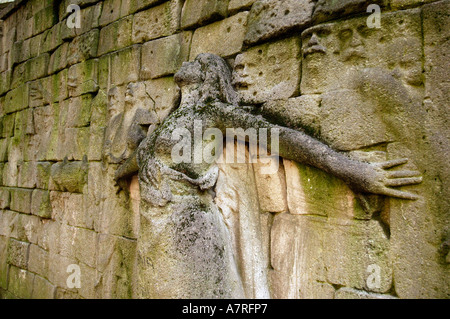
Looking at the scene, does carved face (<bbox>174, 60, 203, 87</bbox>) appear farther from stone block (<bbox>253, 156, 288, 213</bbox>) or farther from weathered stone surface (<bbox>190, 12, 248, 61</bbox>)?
stone block (<bbox>253, 156, 288, 213</bbox>)

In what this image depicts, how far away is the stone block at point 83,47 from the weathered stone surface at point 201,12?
4.66ft

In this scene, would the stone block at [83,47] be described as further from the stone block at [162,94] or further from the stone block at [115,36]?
the stone block at [162,94]

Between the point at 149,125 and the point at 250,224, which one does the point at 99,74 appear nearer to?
the point at 149,125

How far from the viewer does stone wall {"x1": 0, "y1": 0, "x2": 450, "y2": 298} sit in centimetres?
198

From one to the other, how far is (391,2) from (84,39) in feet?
11.4

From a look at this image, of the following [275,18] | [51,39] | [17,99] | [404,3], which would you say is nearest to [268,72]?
[275,18]

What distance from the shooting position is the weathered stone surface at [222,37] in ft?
9.27

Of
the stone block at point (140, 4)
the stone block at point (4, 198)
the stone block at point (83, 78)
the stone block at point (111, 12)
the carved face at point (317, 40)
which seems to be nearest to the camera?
the carved face at point (317, 40)

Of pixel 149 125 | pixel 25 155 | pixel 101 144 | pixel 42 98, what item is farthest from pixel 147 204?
pixel 25 155

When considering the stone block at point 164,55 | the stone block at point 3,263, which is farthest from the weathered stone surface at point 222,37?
the stone block at point 3,263

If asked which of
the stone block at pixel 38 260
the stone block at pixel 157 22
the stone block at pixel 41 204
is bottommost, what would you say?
the stone block at pixel 38 260

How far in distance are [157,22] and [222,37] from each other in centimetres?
89

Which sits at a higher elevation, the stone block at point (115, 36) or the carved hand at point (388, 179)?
the stone block at point (115, 36)

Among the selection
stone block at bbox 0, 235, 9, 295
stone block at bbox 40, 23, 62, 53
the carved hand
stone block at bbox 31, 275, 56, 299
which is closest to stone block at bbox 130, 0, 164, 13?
stone block at bbox 40, 23, 62, 53
